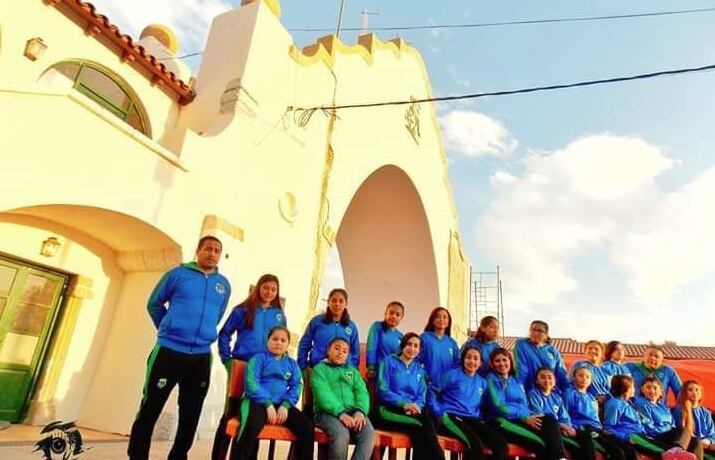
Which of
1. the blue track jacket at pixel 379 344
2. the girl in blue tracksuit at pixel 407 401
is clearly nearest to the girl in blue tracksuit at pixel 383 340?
the blue track jacket at pixel 379 344

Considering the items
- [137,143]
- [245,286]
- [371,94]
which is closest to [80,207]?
[137,143]

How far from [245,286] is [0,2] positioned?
13.2ft

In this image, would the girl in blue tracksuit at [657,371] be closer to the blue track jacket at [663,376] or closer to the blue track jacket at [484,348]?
the blue track jacket at [663,376]

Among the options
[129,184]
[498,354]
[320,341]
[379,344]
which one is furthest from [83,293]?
[498,354]

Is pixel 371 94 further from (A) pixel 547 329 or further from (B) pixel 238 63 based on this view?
(A) pixel 547 329

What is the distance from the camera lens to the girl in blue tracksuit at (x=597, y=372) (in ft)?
15.9

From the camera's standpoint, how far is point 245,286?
6.22m

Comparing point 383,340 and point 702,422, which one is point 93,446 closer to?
point 383,340

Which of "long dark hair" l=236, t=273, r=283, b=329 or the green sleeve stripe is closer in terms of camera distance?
the green sleeve stripe

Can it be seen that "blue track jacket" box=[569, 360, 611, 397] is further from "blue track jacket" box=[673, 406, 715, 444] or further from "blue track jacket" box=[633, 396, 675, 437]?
"blue track jacket" box=[673, 406, 715, 444]

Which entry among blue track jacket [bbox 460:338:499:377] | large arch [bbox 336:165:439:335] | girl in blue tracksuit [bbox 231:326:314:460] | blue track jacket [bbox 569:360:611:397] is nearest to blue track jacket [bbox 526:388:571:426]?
blue track jacket [bbox 460:338:499:377]

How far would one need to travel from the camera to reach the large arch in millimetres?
12367

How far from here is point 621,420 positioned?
14.4ft

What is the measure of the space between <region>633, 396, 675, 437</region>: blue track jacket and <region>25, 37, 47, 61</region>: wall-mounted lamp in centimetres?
723
